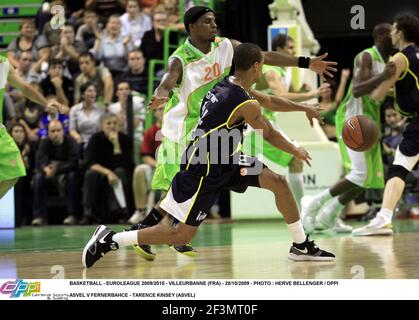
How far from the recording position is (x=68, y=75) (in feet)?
44.4

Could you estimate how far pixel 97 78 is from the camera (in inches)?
510

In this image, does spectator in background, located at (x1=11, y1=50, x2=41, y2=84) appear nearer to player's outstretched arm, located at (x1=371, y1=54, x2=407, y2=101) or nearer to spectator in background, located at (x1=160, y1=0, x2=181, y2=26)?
spectator in background, located at (x1=160, y1=0, x2=181, y2=26)

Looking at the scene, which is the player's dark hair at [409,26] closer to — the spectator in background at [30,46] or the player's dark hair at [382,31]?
the player's dark hair at [382,31]

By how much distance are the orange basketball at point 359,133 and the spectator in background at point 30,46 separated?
7435mm

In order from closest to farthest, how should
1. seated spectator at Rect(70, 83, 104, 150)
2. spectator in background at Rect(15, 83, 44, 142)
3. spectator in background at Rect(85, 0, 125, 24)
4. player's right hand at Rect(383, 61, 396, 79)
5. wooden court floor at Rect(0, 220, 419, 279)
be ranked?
wooden court floor at Rect(0, 220, 419, 279), player's right hand at Rect(383, 61, 396, 79), seated spectator at Rect(70, 83, 104, 150), spectator in background at Rect(15, 83, 44, 142), spectator in background at Rect(85, 0, 125, 24)

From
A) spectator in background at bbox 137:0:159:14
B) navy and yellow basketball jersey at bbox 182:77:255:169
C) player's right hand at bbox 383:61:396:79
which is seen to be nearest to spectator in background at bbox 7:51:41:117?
spectator in background at bbox 137:0:159:14

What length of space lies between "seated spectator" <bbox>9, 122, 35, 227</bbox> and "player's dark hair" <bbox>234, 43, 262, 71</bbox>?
23.3ft

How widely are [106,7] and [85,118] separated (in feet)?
10.0

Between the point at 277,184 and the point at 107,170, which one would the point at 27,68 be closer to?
the point at 107,170

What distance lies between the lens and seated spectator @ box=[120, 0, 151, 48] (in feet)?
44.9

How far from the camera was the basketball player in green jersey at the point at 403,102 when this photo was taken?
8172mm
